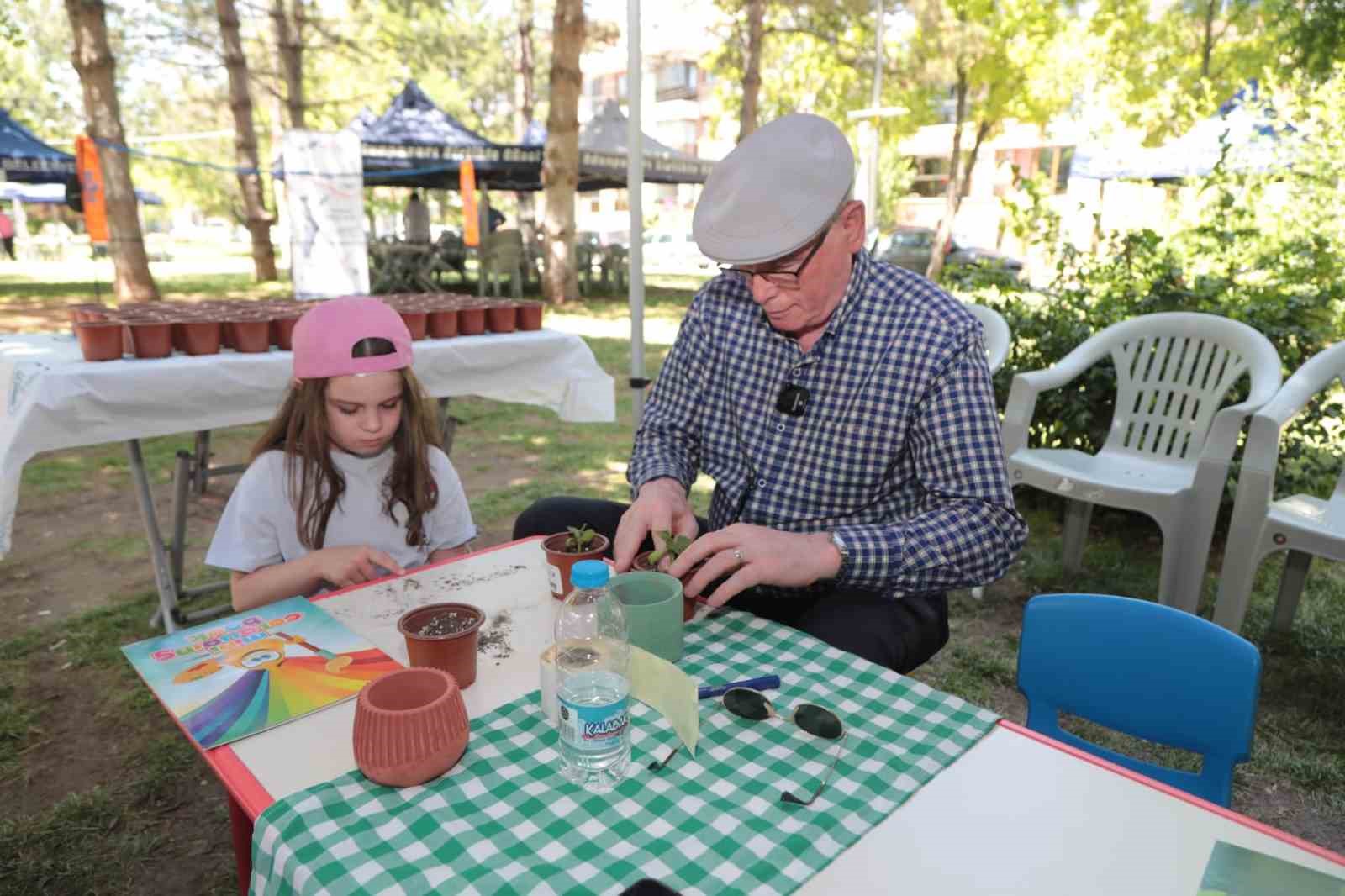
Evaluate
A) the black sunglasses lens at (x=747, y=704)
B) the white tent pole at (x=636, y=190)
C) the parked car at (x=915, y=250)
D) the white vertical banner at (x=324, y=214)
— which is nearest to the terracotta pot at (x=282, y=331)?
the white tent pole at (x=636, y=190)

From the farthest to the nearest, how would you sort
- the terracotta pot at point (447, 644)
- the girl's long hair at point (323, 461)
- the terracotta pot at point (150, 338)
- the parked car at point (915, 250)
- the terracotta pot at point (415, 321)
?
1. the parked car at point (915, 250)
2. the terracotta pot at point (415, 321)
3. the terracotta pot at point (150, 338)
4. the girl's long hair at point (323, 461)
5. the terracotta pot at point (447, 644)

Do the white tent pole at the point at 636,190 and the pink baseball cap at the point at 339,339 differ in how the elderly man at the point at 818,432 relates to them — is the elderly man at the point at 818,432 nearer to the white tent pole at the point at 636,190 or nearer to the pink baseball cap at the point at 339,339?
the pink baseball cap at the point at 339,339

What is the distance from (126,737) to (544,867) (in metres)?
2.53

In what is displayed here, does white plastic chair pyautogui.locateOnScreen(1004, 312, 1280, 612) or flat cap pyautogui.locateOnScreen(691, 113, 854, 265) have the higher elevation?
flat cap pyautogui.locateOnScreen(691, 113, 854, 265)

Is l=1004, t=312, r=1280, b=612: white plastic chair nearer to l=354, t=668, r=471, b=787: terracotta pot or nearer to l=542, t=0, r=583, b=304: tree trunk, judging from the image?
l=354, t=668, r=471, b=787: terracotta pot

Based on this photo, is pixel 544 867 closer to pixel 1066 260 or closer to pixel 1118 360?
pixel 1118 360

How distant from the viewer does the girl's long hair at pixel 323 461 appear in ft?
6.89

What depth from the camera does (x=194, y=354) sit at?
3.34 m

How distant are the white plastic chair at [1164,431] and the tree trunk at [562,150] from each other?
28.8 feet

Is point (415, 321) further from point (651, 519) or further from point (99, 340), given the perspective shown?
point (651, 519)

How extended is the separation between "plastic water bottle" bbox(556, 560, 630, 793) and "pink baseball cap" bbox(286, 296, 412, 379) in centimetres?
95

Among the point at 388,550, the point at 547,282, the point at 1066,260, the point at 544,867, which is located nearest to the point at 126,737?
the point at 388,550

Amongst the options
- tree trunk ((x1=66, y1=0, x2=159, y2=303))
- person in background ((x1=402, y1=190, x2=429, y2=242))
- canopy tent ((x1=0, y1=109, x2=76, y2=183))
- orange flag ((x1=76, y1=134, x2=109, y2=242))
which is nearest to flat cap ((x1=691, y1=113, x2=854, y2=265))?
orange flag ((x1=76, y1=134, x2=109, y2=242))

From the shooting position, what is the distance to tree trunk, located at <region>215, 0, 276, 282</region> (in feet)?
43.2
